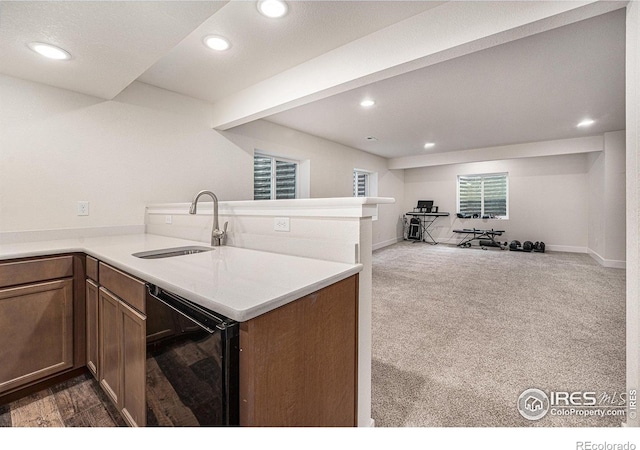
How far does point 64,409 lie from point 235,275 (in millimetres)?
1475

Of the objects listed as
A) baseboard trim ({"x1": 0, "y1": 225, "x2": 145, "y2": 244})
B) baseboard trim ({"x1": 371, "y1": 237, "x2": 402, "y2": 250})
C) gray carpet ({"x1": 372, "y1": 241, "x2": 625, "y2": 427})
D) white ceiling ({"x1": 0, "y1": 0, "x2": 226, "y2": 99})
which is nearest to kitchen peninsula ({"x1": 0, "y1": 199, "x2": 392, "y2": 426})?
gray carpet ({"x1": 372, "y1": 241, "x2": 625, "y2": 427})

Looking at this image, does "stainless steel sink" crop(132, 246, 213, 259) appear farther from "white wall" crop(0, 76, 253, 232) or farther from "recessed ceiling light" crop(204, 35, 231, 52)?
"recessed ceiling light" crop(204, 35, 231, 52)

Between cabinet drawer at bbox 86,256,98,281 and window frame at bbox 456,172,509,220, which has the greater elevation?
window frame at bbox 456,172,509,220

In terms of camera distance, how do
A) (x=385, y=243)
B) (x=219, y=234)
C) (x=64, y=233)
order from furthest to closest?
(x=385, y=243), (x=64, y=233), (x=219, y=234)

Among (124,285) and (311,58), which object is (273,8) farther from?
(124,285)

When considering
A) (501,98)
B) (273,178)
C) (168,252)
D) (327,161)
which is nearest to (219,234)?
(168,252)

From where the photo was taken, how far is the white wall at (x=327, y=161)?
13.8ft

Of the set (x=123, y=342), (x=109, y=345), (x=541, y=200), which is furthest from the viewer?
(x=541, y=200)

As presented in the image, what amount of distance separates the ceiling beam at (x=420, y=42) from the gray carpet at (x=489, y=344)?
2128 millimetres

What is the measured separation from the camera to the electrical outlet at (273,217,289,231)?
1.62m

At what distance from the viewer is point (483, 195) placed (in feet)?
25.7

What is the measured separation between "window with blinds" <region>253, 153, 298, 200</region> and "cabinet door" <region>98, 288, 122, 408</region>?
111 inches
